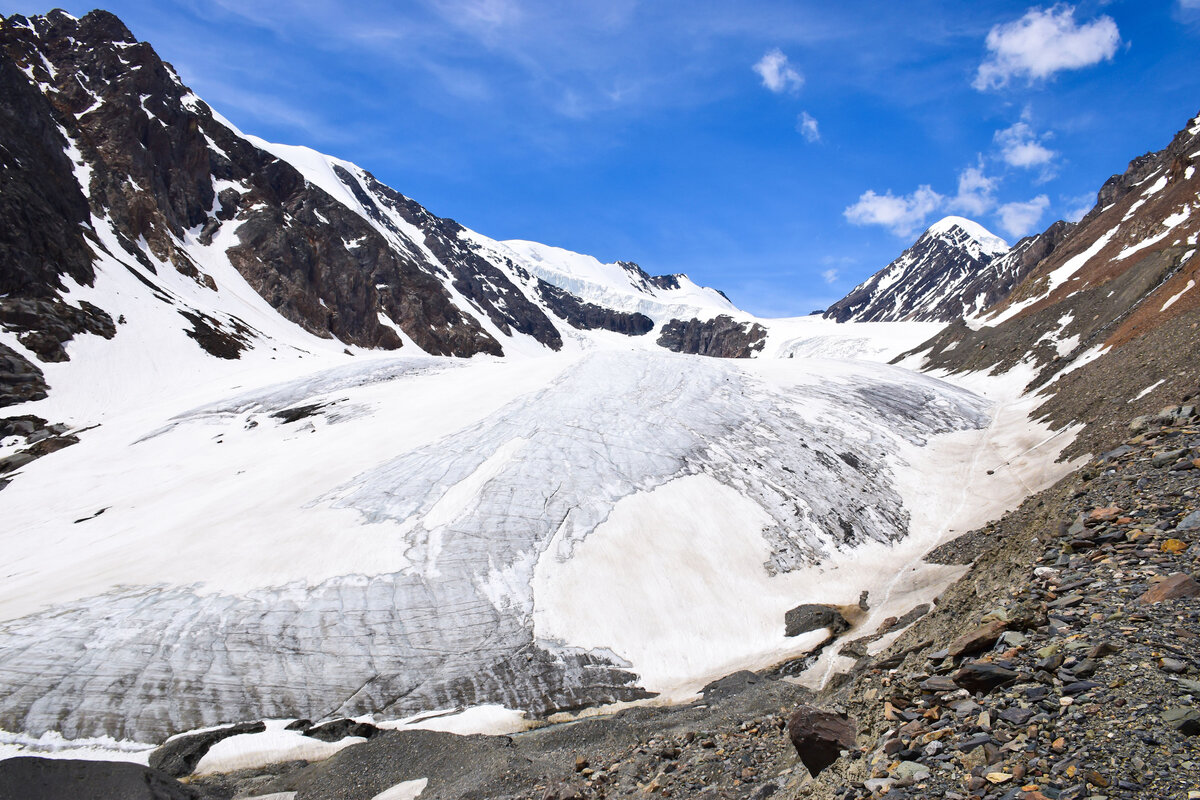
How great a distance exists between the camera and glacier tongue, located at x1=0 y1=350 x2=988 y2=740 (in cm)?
1316

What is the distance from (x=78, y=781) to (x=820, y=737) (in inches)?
459

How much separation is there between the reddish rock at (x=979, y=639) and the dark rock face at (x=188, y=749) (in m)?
13.7

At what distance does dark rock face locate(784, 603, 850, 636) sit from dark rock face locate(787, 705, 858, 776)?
30.9 feet

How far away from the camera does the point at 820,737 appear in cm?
716

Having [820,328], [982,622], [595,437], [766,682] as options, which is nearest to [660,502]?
[595,437]

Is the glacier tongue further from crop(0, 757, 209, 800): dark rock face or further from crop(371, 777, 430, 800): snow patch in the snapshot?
crop(0, 757, 209, 800): dark rock face

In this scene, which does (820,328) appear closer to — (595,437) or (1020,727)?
(595,437)

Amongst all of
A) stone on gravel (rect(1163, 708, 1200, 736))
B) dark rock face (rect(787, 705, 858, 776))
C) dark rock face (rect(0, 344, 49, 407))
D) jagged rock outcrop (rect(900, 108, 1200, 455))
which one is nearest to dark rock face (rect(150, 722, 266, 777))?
dark rock face (rect(787, 705, 858, 776))

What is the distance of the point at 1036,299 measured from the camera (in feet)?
235

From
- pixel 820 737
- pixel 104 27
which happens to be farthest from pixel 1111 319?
pixel 104 27

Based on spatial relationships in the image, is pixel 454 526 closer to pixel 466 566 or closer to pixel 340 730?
pixel 466 566

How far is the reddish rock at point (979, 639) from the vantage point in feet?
23.3

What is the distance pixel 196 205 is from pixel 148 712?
5152 inches

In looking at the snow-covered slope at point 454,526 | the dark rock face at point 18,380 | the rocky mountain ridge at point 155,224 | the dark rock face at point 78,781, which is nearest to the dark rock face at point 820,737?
the snow-covered slope at point 454,526
